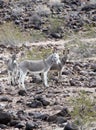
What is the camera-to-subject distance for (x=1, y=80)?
22.6 meters

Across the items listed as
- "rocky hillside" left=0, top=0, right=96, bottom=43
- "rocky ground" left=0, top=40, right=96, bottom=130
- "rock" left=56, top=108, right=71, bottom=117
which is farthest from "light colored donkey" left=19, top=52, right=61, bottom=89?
"rocky hillside" left=0, top=0, right=96, bottom=43

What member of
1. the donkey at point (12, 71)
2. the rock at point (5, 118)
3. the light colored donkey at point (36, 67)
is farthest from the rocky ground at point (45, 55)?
the light colored donkey at point (36, 67)

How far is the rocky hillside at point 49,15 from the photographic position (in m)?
37.0

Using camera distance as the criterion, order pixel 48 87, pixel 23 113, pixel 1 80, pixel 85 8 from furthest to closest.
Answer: pixel 85 8 < pixel 1 80 < pixel 48 87 < pixel 23 113

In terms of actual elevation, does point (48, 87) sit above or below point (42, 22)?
above

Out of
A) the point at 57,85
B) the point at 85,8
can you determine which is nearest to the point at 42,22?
the point at 85,8

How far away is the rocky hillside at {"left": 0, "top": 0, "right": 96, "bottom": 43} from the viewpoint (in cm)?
3703

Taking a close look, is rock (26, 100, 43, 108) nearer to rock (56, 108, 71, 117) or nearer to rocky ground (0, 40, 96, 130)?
rocky ground (0, 40, 96, 130)

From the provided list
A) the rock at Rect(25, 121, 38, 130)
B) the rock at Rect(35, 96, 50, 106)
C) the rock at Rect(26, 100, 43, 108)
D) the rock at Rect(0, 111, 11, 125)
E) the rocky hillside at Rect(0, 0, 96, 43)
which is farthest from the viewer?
the rocky hillside at Rect(0, 0, 96, 43)

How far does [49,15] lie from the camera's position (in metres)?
41.3

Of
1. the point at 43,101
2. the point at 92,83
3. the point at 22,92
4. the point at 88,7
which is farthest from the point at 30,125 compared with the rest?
the point at 88,7

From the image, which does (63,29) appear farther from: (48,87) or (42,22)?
(48,87)

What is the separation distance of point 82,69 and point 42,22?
1538 centimetres

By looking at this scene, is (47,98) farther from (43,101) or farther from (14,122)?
(14,122)
